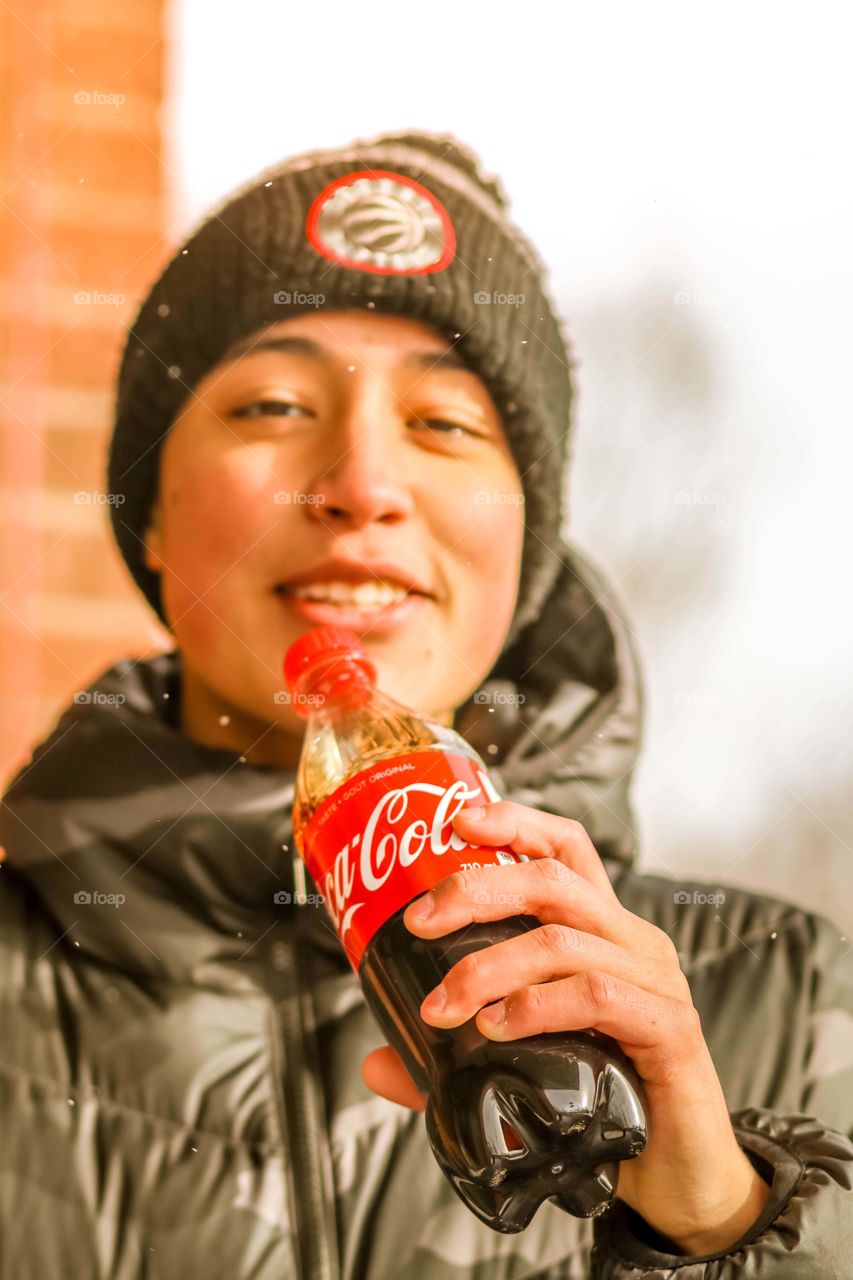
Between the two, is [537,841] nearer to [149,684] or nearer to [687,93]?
[149,684]

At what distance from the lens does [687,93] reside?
118 cm

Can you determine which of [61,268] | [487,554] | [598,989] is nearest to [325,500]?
[487,554]

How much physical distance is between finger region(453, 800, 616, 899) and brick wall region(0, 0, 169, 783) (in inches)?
22.0

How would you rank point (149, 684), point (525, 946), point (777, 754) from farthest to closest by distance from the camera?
point (777, 754)
point (149, 684)
point (525, 946)

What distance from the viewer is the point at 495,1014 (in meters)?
0.62

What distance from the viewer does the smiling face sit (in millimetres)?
998

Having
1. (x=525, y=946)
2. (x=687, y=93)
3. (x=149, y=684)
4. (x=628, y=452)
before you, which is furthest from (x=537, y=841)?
(x=687, y=93)

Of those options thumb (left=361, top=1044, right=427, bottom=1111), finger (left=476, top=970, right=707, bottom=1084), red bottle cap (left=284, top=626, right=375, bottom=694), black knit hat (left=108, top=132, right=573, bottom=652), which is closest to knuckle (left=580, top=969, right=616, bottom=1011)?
finger (left=476, top=970, right=707, bottom=1084)

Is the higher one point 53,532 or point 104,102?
point 104,102

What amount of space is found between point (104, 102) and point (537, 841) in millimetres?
861

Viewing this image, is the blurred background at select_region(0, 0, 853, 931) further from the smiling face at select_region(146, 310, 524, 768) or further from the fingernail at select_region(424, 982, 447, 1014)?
the fingernail at select_region(424, 982, 447, 1014)

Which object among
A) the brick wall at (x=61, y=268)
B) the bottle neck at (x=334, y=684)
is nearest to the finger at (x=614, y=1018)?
the bottle neck at (x=334, y=684)

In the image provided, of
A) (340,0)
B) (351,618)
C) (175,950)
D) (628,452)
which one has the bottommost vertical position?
(175,950)

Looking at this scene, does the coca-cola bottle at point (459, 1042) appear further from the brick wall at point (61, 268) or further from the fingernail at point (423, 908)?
the brick wall at point (61, 268)
